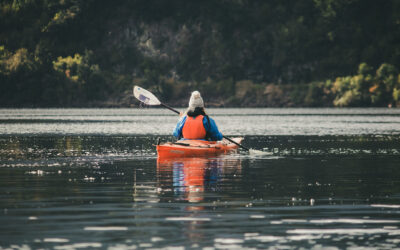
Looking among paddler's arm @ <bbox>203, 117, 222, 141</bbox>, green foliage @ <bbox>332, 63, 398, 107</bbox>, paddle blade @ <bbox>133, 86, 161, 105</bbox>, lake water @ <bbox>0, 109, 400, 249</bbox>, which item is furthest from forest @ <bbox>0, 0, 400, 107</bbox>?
lake water @ <bbox>0, 109, 400, 249</bbox>

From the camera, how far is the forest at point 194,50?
164m

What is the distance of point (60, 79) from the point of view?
168 meters

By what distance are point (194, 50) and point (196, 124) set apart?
147 metres

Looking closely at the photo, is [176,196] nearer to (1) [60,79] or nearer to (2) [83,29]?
(1) [60,79]

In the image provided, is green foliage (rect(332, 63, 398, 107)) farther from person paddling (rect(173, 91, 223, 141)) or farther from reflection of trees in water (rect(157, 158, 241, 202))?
reflection of trees in water (rect(157, 158, 241, 202))

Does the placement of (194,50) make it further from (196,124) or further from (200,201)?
(200,201)

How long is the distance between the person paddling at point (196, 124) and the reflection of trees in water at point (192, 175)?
0.79 m

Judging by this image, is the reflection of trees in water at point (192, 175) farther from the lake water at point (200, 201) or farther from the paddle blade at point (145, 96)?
the paddle blade at point (145, 96)

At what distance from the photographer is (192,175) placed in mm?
25219

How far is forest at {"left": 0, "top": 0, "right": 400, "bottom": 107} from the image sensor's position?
164375 millimetres

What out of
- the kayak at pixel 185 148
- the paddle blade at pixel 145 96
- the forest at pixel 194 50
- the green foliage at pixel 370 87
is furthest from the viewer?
the forest at pixel 194 50

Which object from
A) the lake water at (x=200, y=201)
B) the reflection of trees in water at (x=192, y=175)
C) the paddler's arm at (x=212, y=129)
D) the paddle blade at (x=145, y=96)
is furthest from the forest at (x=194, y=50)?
the lake water at (x=200, y=201)

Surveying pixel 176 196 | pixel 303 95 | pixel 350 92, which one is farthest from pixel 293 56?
pixel 176 196

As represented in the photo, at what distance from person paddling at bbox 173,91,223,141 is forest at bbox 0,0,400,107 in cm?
12613
